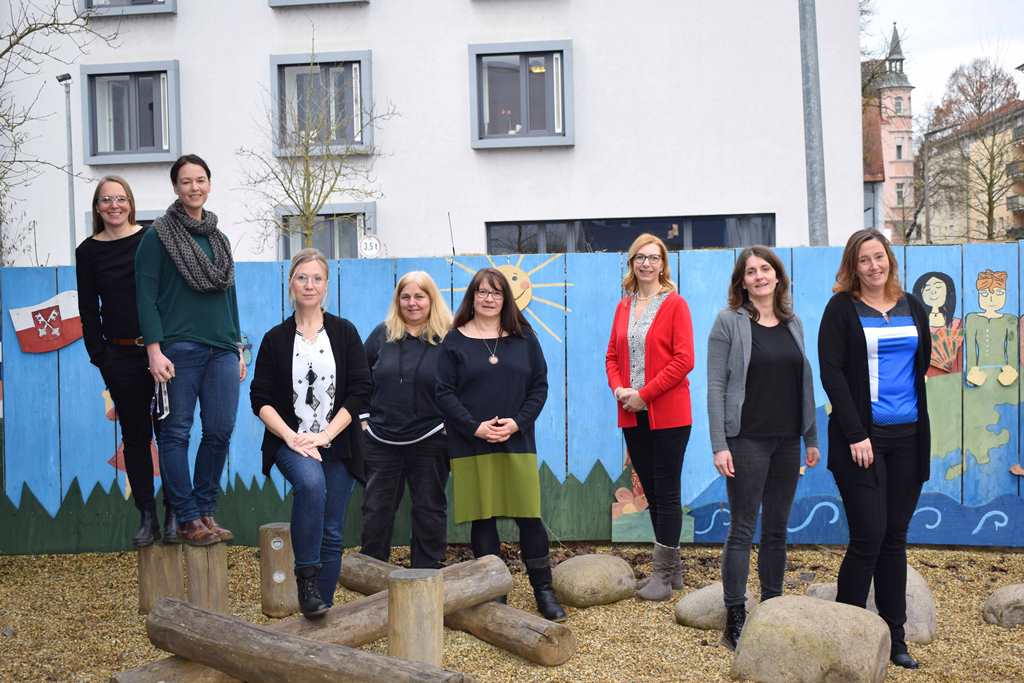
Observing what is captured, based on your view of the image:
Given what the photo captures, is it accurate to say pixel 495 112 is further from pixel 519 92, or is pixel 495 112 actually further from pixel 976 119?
pixel 976 119

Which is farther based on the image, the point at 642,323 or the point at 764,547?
the point at 642,323

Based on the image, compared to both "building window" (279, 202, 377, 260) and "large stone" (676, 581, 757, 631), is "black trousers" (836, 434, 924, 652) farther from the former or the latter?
"building window" (279, 202, 377, 260)

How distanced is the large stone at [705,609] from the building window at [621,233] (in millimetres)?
12258

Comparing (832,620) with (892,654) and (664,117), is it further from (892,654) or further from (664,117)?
(664,117)

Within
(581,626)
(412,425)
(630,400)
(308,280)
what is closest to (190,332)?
(308,280)

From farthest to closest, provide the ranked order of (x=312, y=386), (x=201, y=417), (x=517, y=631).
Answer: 1. (x=201, y=417)
2. (x=517, y=631)
3. (x=312, y=386)

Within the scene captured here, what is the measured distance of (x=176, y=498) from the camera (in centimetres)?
509

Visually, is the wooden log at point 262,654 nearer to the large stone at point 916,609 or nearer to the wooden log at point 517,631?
the wooden log at point 517,631

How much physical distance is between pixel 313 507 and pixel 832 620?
219 cm

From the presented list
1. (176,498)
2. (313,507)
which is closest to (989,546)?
(313,507)

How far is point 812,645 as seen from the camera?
14.1 ft

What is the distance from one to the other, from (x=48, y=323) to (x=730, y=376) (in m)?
4.42

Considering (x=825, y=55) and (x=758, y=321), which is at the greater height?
(x=825, y=55)

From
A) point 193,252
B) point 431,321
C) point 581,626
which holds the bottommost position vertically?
point 581,626
